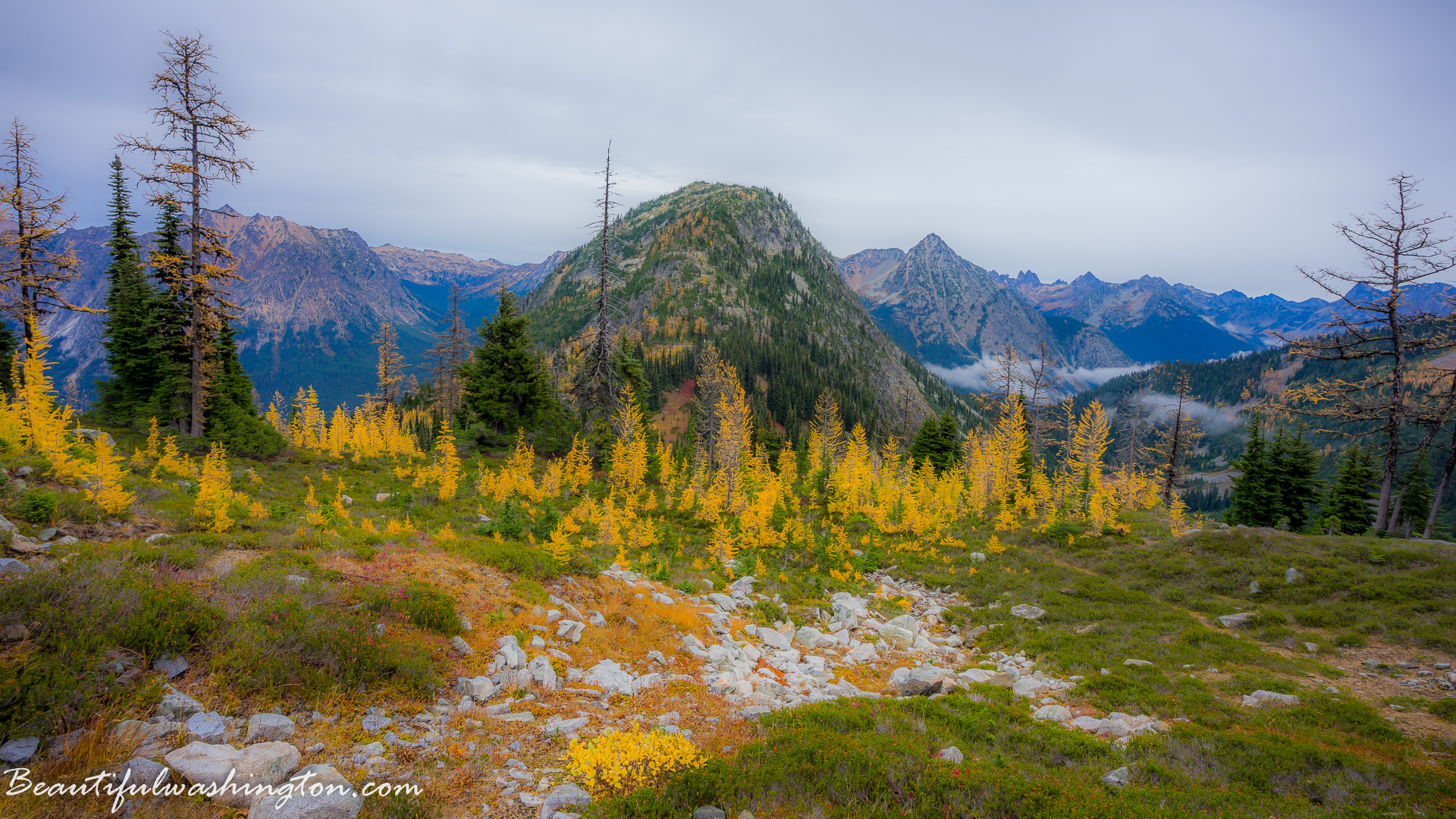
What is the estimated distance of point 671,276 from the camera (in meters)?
175

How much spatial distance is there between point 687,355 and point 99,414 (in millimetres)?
110258

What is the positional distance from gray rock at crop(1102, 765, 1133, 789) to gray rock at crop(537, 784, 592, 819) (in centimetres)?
660

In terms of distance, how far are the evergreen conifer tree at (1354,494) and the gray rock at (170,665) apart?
2297 inches

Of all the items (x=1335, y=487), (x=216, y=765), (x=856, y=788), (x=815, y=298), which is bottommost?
(x=1335, y=487)

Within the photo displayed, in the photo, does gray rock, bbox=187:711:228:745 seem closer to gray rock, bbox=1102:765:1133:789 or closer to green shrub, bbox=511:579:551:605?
green shrub, bbox=511:579:551:605

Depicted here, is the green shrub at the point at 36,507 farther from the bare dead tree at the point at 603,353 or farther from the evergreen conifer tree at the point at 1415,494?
the evergreen conifer tree at the point at 1415,494

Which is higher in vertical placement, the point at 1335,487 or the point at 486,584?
the point at 486,584

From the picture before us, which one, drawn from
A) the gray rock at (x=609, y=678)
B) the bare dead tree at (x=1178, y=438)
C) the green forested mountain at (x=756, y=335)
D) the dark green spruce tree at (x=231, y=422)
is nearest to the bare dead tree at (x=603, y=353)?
the dark green spruce tree at (x=231, y=422)

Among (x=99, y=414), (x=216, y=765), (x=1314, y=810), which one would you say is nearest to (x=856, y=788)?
(x=1314, y=810)

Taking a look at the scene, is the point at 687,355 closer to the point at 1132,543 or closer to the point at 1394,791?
the point at 1132,543

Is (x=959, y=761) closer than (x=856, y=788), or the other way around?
(x=856, y=788)

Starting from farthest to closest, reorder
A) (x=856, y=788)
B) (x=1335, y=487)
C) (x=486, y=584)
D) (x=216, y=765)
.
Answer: (x=1335, y=487)
(x=486, y=584)
(x=856, y=788)
(x=216, y=765)

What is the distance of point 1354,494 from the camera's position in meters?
37.8

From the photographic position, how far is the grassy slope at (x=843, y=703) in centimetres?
544
